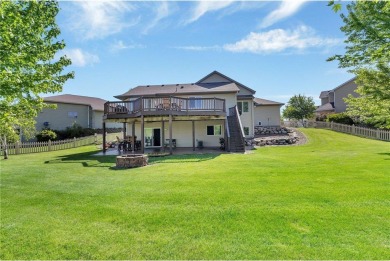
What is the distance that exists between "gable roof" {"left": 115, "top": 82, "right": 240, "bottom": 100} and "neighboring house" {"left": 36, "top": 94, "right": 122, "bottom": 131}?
12.4m

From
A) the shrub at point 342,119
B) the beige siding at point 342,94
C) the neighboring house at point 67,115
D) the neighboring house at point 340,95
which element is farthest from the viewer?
the beige siding at point 342,94

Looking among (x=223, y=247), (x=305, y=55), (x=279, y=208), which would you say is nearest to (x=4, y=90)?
(x=223, y=247)

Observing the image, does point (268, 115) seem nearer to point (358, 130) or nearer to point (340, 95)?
point (358, 130)

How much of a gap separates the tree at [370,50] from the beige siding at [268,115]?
1671 centimetres

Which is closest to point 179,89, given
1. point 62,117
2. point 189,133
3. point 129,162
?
point 189,133

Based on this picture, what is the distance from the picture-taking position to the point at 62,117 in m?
32.6

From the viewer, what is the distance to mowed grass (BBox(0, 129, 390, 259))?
4.02 metres

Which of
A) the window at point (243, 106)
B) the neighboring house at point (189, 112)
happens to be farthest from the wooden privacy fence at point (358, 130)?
the window at point (243, 106)

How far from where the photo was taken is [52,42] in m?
8.54

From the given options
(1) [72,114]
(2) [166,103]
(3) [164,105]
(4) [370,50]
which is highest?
(1) [72,114]

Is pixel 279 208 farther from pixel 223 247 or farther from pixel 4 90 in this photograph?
pixel 4 90

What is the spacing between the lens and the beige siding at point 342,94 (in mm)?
36906

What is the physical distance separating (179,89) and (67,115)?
18044mm

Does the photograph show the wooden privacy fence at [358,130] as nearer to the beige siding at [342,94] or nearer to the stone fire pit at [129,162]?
the beige siding at [342,94]
